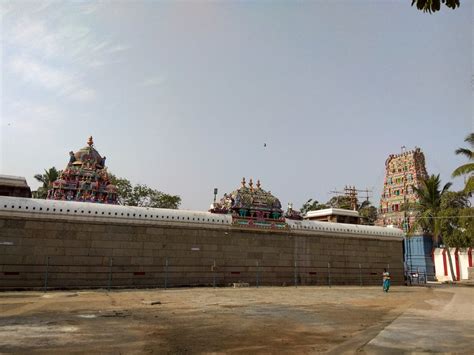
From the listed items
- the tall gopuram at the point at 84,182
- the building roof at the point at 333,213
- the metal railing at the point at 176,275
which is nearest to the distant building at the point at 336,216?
the building roof at the point at 333,213

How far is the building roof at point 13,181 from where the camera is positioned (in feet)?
59.4

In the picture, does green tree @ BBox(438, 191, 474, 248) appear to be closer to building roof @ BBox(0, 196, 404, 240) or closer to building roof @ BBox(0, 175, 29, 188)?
building roof @ BBox(0, 196, 404, 240)

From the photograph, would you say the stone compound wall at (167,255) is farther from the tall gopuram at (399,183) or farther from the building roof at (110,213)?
the tall gopuram at (399,183)

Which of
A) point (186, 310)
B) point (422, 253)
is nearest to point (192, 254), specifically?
point (186, 310)

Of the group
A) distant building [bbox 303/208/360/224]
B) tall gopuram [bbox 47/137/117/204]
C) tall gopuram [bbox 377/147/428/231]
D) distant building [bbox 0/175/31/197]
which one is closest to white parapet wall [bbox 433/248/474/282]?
tall gopuram [bbox 377/147/428/231]

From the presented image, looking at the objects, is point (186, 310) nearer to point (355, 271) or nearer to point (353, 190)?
point (355, 271)

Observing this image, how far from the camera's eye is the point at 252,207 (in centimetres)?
2319

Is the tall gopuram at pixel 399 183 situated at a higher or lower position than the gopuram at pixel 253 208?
higher

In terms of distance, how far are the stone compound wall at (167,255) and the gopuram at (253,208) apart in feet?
1.94

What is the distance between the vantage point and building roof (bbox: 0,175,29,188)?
18.1 metres

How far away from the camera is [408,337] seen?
7.60 m

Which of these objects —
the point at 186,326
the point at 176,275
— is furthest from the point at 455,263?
the point at 186,326

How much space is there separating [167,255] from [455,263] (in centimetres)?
3435

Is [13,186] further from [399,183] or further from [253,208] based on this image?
[399,183]
